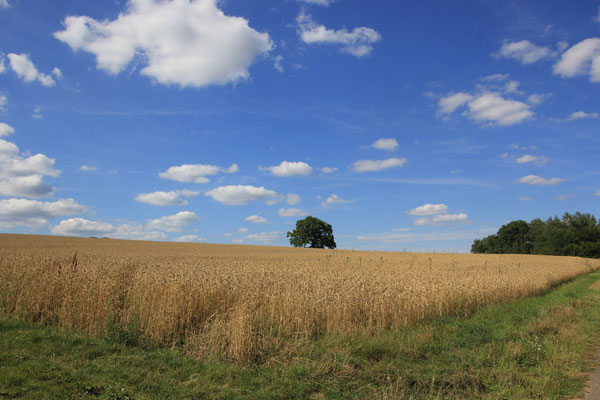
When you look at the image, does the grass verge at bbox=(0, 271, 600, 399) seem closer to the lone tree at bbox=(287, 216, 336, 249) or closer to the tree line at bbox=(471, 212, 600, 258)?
the lone tree at bbox=(287, 216, 336, 249)

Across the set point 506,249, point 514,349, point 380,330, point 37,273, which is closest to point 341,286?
point 380,330

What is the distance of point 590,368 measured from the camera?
7.21m

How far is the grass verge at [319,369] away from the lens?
561 cm

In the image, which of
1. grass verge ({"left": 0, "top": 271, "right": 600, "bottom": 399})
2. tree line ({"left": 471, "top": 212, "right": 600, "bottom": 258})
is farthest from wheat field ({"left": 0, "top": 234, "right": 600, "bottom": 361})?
tree line ({"left": 471, "top": 212, "right": 600, "bottom": 258})

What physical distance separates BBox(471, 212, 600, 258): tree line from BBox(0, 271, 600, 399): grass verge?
97.2m

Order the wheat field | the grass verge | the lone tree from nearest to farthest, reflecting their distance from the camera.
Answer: the grass verge < the wheat field < the lone tree


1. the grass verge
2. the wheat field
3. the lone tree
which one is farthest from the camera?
the lone tree

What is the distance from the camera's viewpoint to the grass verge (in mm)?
5605

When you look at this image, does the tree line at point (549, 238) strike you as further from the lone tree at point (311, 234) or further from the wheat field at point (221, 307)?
the wheat field at point (221, 307)

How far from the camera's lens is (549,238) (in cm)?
9156

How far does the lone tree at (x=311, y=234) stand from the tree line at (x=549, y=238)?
5797 centimetres

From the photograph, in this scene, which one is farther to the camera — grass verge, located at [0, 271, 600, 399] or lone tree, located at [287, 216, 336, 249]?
lone tree, located at [287, 216, 336, 249]

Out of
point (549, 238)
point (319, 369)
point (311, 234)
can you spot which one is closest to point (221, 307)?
point (319, 369)

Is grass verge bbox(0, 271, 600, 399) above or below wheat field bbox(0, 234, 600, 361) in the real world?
below
